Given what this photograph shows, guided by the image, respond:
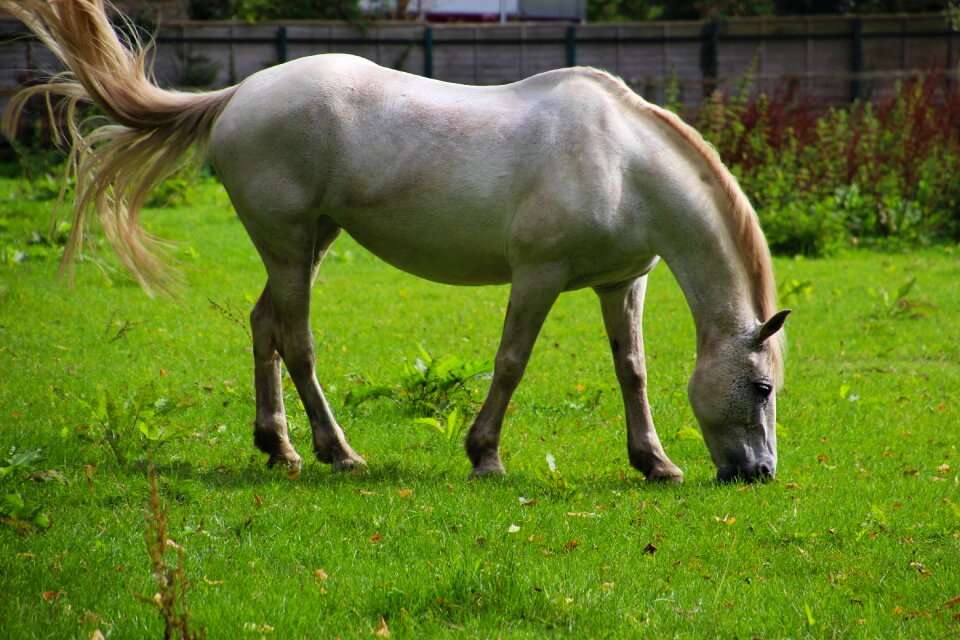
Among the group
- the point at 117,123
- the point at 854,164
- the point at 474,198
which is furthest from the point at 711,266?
the point at 854,164

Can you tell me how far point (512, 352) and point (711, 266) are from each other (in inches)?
40.6

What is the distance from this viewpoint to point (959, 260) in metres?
12.1

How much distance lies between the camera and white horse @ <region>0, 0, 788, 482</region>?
486cm

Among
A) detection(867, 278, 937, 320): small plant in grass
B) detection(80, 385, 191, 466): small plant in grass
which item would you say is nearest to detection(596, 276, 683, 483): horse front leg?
detection(80, 385, 191, 466): small plant in grass

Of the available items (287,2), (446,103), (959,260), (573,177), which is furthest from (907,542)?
(287,2)

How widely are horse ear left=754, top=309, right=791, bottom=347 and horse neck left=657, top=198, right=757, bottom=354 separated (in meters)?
0.08

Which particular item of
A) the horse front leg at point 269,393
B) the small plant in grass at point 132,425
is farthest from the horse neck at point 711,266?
the small plant in grass at point 132,425

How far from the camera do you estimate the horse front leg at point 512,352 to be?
489cm

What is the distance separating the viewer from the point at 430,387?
616 cm

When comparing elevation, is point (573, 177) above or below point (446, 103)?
below

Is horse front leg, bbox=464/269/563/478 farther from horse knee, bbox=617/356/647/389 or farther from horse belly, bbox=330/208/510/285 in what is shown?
horse knee, bbox=617/356/647/389

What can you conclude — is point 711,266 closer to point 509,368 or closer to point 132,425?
point 509,368

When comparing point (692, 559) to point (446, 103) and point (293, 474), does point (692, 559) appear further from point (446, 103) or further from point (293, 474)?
point (446, 103)

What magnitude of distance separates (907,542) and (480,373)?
100 inches
